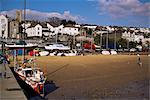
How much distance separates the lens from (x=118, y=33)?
10081cm

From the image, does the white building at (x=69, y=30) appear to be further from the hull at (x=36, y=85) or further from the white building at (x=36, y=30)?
the hull at (x=36, y=85)

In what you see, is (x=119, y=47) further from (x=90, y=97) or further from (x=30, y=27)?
(x=90, y=97)

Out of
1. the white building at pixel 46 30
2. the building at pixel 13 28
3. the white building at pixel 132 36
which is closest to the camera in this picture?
the building at pixel 13 28

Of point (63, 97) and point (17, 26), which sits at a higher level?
point (17, 26)

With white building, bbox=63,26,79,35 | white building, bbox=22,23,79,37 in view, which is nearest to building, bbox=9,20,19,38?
white building, bbox=22,23,79,37

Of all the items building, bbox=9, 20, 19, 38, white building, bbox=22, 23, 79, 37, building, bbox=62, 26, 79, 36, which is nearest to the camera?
building, bbox=9, 20, 19, 38

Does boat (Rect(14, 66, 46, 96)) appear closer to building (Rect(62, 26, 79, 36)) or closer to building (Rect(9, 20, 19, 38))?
building (Rect(9, 20, 19, 38))

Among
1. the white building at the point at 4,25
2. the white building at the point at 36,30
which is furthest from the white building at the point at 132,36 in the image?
the white building at the point at 4,25

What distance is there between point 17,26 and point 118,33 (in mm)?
37256

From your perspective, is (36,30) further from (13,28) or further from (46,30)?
(13,28)

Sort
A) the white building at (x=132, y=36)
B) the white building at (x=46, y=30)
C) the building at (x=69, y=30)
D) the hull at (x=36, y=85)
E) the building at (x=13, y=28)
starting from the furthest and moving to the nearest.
→ the white building at (x=132, y=36) → the building at (x=69, y=30) → the white building at (x=46, y=30) → the building at (x=13, y=28) → the hull at (x=36, y=85)


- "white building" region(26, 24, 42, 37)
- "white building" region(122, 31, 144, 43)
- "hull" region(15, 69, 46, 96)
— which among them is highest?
"white building" region(26, 24, 42, 37)

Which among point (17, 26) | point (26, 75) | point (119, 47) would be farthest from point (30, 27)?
point (26, 75)

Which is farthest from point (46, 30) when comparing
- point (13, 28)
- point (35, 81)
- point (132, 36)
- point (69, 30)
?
point (35, 81)
